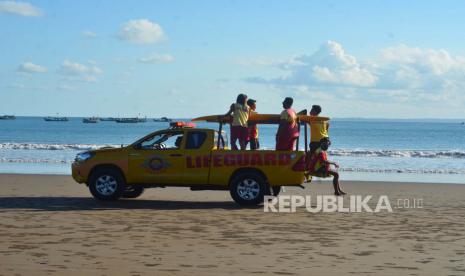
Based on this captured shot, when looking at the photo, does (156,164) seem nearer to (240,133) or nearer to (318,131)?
(240,133)

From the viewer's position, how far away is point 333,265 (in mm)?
9242

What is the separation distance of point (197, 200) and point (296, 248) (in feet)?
23.4

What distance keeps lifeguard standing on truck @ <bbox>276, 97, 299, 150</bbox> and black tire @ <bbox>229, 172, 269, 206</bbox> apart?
0.99 metres

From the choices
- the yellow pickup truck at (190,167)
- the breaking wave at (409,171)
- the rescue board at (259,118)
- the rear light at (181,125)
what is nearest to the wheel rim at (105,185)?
the yellow pickup truck at (190,167)

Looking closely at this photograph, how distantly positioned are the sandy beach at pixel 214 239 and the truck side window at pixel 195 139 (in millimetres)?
1343

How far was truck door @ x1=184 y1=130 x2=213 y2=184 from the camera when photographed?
15.8 m

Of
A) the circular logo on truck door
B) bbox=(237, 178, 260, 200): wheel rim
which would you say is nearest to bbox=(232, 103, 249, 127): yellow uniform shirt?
bbox=(237, 178, 260, 200): wheel rim

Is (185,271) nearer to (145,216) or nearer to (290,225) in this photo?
(290,225)

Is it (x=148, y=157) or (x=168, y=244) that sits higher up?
(x=148, y=157)

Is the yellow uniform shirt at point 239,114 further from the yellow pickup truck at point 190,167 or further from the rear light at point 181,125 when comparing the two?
the rear light at point 181,125

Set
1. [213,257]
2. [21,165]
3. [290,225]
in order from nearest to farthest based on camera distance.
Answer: [213,257] < [290,225] < [21,165]

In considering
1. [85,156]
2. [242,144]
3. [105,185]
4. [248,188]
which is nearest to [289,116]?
[242,144]

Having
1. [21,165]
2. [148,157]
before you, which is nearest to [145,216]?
[148,157]

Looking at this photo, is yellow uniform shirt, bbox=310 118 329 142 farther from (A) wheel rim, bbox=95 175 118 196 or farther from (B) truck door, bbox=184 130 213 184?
(A) wheel rim, bbox=95 175 118 196
